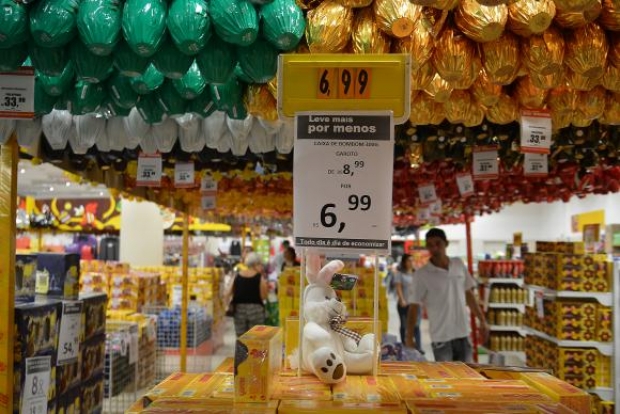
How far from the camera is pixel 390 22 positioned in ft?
7.93

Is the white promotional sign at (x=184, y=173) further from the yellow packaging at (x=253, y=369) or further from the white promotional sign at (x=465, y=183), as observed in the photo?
the yellow packaging at (x=253, y=369)

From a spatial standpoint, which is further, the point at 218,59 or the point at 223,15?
the point at 218,59

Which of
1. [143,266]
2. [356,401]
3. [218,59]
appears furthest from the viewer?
[143,266]

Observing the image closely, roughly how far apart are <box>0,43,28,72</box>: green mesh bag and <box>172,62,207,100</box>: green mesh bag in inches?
28.8

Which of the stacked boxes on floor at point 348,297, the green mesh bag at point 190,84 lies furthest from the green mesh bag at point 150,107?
the stacked boxes on floor at point 348,297

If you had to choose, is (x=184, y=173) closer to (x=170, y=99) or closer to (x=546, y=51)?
(x=170, y=99)

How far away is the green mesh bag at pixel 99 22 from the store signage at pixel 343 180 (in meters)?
0.91

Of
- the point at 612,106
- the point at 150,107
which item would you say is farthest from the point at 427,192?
the point at 150,107

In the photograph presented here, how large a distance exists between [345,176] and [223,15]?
0.86 metres

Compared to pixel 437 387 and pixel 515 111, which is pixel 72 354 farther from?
pixel 515 111

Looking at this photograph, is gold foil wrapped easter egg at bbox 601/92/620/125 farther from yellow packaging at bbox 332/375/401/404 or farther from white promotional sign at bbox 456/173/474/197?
white promotional sign at bbox 456/173/474/197

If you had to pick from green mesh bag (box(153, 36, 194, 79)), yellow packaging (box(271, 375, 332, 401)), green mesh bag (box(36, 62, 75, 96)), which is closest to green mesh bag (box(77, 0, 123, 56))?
green mesh bag (box(153, 36, 194, 79))

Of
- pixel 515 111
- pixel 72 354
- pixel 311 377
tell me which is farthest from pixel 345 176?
pixel 72 354

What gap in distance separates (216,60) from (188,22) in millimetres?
259
